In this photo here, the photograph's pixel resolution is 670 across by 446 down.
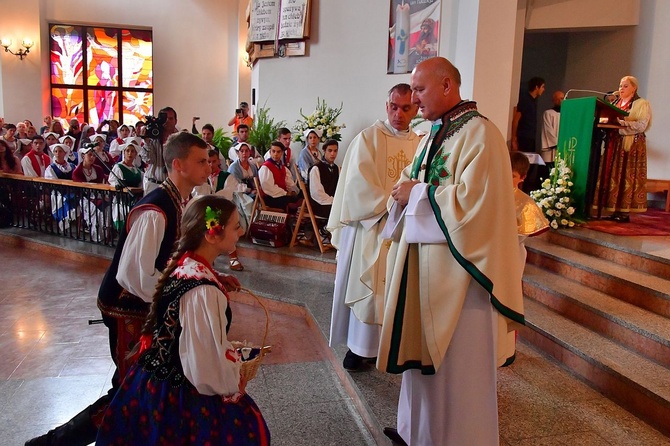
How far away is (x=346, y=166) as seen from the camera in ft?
11.0

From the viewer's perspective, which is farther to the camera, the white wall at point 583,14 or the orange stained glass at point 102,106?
the orange stained glass at point 102,106

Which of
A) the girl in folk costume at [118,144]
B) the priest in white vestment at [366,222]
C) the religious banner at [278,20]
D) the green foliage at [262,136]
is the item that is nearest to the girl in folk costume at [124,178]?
the green foliage at [262,136]

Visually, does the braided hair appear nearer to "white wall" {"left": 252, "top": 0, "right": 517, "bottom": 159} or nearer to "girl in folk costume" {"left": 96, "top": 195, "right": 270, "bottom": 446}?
"girl in folk costume" {"left": 96, "top": 195, "right": 270, "bottom": 446}

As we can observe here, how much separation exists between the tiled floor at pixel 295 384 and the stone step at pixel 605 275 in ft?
2.57

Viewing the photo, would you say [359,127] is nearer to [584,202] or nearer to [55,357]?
[584,202]

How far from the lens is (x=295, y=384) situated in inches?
135

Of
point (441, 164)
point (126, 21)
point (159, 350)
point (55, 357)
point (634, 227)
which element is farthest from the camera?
point (126, 21)

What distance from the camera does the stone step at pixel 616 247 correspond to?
12.9 ft

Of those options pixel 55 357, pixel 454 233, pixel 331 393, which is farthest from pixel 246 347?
pixel 55 357

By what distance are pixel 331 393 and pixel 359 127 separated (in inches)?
207

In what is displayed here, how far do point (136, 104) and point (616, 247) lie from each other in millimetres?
13282

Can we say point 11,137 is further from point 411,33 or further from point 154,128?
point 154,128

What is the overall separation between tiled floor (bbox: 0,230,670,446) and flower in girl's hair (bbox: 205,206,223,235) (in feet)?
4.65

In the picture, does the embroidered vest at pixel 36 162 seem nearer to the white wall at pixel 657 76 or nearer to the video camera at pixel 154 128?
the video camera at pixel 154 128
